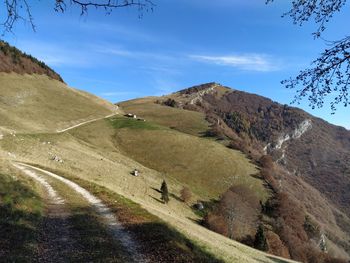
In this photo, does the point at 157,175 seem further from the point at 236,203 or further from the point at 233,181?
the point at 233,181

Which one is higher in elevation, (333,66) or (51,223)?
(333,66)

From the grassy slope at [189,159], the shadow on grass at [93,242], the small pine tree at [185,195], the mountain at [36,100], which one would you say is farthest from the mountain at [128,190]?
the mountain at [36,100]

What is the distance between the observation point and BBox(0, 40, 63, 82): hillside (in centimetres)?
14361

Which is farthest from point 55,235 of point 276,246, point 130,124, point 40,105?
point 130,124

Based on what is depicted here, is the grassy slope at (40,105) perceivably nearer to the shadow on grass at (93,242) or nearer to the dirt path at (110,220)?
the dirt path at (110,220)

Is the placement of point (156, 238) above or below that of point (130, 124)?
below

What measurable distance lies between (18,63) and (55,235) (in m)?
142

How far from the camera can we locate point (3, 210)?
2314cm

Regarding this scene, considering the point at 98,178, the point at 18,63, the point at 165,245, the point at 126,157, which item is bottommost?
the point at 165,245

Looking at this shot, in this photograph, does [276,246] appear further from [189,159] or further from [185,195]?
[189,159]

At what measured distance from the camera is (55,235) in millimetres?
21234

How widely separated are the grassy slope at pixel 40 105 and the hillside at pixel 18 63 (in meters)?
2.69

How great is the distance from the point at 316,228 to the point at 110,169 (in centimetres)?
6316

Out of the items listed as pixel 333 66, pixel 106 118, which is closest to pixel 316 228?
pixel 106 118
